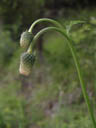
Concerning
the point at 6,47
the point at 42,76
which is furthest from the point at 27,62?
the point at 6,47

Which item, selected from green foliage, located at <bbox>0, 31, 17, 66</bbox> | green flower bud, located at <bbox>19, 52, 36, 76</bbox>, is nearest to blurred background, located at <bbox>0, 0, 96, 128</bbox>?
green foliage, located at <bbox>0, 31, 17, 66</bbox>

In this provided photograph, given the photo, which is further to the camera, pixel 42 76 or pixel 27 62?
pixel 42 76

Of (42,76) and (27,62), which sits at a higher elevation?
(27,62)

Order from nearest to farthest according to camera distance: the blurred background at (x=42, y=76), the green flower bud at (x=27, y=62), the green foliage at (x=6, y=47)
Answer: the green flower bud at (x=27, y=62) < the blurred background at (x=42, y=76) < the green foliage at (x=6, y=47)

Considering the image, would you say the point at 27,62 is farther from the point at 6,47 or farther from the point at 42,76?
the point at 6,47

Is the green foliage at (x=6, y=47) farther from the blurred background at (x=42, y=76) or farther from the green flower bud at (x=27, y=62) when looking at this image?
the green flower bud at (x=27, y=62)

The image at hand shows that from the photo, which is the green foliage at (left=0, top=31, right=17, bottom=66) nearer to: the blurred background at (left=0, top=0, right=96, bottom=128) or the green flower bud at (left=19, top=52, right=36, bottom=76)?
the blurred background at (left=0, top=0, right=96, bottom=128)

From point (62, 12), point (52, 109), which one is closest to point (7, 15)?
point (62, 12)

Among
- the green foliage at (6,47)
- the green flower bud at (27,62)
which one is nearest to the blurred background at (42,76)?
the green foliage at (6,47)

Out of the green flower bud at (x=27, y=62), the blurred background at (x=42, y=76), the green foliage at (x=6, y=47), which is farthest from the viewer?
the green foliage at (x=6, y=47)
